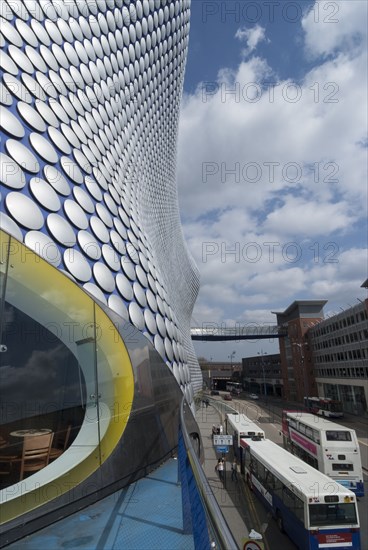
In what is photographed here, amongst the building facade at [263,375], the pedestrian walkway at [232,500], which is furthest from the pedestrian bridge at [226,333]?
the pedestrian walkway at [232,500]

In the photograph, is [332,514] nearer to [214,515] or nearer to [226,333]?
[214,515]

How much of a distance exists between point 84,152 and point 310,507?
11380mm

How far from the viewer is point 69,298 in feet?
19.6

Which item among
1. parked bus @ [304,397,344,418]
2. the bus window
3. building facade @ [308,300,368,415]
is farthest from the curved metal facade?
building facade @ [308,300,368,415]

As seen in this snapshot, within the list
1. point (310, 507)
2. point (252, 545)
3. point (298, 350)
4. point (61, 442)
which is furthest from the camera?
point (298, 350)

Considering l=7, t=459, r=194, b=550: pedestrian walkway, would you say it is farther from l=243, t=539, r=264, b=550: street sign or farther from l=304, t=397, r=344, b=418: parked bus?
l=304, t=397, r=344, b=418: parked bus

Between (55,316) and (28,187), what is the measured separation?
291 cm

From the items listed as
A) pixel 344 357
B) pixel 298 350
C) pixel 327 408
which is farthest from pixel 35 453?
pixel 298 350

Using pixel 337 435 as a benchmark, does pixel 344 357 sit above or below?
above

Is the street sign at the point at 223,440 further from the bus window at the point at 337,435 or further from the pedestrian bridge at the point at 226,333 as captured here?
the pedestrian bridge at the point at 226,333

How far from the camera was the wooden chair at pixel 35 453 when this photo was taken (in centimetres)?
555

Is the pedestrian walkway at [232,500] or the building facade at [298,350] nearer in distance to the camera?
the pedestrian walkway at [232,500]

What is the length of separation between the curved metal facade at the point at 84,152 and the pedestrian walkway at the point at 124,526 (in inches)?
136

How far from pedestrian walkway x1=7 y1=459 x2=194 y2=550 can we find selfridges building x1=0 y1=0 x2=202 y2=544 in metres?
0.23
